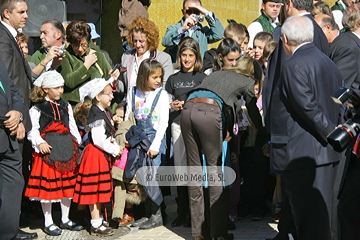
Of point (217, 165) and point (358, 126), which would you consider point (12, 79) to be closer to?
point (217, 165)

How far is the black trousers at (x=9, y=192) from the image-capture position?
592 cm

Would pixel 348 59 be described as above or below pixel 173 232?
above

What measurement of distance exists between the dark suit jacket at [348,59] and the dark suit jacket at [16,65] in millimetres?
3246

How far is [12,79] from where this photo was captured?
6641 millimetres

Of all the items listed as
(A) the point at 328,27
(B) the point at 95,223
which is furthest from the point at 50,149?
(A) the point at 328,27

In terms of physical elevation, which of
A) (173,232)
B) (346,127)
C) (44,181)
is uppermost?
(346,127)

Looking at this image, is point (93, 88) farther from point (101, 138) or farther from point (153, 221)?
point (153, 221)

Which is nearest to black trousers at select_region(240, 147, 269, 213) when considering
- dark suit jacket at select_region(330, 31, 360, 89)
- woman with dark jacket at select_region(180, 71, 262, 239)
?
woman with dark jacket at select_region(180, 71, 262, 239)

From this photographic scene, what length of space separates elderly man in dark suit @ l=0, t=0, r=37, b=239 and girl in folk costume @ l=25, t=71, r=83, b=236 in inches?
6.9

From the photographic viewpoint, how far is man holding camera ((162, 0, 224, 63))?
28.1 feet


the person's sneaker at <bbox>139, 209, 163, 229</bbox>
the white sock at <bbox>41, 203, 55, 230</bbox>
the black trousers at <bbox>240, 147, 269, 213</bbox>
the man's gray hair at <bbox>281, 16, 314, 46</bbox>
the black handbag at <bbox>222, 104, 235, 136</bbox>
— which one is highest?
the man's gray hair at <bbox>281, 16, 314, 46</bbox>

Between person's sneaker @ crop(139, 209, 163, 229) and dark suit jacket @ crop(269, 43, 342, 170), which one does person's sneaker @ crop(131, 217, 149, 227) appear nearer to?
person's sneaker @ crop(139, 209, 163, 229)

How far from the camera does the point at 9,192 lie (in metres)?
6.02

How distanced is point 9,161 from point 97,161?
1.19 m
